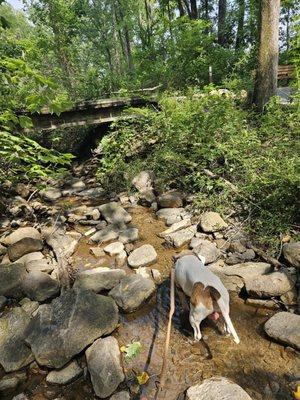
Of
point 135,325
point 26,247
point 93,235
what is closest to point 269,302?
point 135,325

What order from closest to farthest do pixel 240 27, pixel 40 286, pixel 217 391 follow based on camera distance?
pixel 217 391 < pixel 40 286 < pixel 240 27

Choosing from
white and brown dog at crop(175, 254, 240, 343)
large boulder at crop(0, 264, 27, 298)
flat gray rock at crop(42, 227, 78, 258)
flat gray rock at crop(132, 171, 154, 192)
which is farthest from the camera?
flat gray rock at crop(132, 171, 154, 192)

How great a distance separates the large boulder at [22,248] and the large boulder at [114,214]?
1902 millimetres

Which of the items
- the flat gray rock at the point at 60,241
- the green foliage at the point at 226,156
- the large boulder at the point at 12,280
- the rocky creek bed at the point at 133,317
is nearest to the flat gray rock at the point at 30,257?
the rocky creek bed at the point at 133,317

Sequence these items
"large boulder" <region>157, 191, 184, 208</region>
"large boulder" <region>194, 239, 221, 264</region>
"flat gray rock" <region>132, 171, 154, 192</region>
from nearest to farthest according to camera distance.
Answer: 1. "large boulder" <region>194, 239, 221, 264</region>
2. "large boulder" <region>157, 191, 184, 208</region>
3. "flat gray rock" <region>132, 171, 154, 192</region>

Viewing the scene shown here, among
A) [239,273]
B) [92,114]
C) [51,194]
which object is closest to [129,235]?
[239,273]

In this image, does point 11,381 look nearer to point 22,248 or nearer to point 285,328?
point 22,248

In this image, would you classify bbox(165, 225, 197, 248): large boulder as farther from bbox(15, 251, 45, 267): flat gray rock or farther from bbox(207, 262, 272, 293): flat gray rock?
bbox(15, 251, 45, 267): flat gray rock

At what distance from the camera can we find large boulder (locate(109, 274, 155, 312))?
4430 millimetres

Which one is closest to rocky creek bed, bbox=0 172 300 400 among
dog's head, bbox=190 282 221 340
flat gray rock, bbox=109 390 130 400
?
flat gray rock, bbox=109 390 130 400

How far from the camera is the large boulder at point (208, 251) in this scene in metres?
5.37

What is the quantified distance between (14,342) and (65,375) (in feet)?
2.87

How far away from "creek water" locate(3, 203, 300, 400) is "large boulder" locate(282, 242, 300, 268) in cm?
96

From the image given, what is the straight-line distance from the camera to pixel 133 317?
436 centimetres
